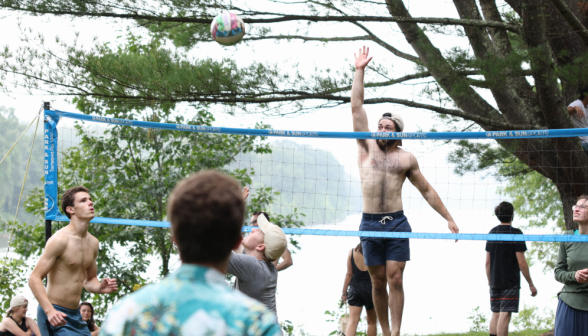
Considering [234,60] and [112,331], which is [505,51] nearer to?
[234,60]

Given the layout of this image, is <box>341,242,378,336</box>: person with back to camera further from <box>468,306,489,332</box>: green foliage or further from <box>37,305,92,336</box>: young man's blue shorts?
<box>468,306,489,332</box>: green foliage

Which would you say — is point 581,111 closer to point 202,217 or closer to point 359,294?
point 359,294

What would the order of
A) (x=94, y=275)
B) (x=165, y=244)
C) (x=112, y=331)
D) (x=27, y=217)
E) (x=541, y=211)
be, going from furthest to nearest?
(x=27, y=217)
(x=541, y=211)
(x=165, y=244)
(x=94, y=275)
(x=112, y=331)

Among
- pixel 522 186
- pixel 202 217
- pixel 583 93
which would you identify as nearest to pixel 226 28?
pixel 583 93

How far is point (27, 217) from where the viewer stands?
70.8ft

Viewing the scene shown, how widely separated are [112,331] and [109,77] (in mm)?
6351

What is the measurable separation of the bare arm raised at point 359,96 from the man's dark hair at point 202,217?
337 centimetres

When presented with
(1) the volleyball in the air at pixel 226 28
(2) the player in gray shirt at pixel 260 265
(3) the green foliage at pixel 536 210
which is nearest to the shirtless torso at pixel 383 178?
(2) the player in gray shirt at pixel 260 265

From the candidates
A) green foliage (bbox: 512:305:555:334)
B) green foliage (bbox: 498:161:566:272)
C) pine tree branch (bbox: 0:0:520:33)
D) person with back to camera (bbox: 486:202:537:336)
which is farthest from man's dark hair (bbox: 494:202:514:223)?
green foliage (bbox: 498:161:566:272)

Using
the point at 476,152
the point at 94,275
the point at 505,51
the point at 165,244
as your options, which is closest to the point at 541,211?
the point at 476,152

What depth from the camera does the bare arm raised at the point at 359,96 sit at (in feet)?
14.7

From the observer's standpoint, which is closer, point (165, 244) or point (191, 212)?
point (191, 212)

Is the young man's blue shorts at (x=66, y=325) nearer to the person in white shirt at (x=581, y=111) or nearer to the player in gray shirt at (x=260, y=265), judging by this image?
the player in gray shirt at (x=260, y=265)

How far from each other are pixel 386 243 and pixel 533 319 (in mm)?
8835
